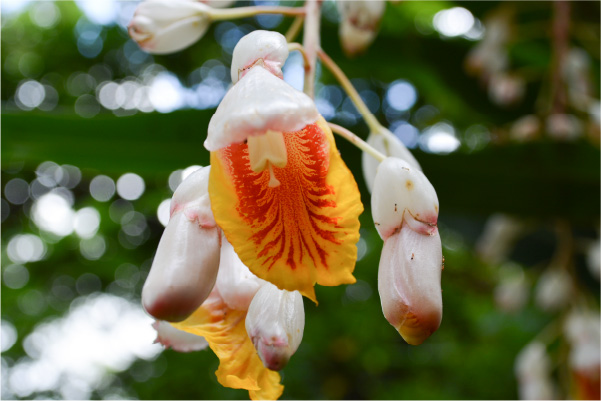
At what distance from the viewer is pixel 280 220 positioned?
0.39 metres

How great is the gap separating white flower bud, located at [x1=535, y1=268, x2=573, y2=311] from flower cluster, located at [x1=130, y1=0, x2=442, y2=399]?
0.83 metres

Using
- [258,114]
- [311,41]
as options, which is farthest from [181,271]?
[311,41]

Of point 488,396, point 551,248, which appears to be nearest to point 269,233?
point 551,248

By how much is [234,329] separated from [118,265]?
1452 mm

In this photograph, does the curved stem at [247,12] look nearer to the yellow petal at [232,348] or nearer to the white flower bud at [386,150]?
the white flower bud at [386,150]

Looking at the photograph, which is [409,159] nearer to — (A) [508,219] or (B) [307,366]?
(A) [508,219]

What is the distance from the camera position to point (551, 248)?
1418 millimetres

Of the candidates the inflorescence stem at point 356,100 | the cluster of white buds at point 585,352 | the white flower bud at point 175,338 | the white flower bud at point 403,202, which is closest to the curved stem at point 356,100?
the inflorescence stem at point 356,100

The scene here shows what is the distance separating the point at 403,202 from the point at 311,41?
16 centimetres

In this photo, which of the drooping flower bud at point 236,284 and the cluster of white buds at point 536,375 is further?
the cluster of white buds at point 536,375

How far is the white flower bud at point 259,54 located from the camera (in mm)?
385

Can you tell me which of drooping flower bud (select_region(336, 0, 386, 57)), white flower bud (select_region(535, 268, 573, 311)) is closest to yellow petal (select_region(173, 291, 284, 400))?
drooping flower bud (select_region(336, 0, 386, 57))

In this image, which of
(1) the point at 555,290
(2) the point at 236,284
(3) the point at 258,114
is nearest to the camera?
(3) the point at 258,114

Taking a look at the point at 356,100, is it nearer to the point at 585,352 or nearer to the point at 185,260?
the point at 185,260
